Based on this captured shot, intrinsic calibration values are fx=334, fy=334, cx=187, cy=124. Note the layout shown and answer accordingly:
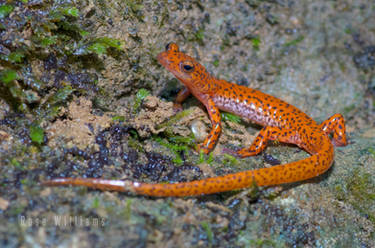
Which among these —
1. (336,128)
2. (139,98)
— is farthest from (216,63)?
(336,128)

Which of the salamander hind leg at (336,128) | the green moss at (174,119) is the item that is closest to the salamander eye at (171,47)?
the green moss at (174,119)

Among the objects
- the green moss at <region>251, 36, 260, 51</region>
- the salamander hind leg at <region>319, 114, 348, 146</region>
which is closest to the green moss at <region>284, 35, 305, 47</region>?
the green moss at <region>251, 36, 260, 51</region>

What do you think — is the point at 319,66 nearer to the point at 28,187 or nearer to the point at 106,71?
the point at 106,71

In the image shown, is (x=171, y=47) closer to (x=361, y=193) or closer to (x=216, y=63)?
(x=216, y=63)

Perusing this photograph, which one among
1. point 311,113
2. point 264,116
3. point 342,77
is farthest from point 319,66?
point 264,116

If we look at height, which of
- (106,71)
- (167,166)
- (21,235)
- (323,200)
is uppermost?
(106,71)

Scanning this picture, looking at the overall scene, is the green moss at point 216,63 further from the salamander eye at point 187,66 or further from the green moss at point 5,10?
the green moss at point 5,10

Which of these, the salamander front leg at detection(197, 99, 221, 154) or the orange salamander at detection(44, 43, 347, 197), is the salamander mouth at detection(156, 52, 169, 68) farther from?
the salamander front leg at detection(197, 99, 221, 154)
